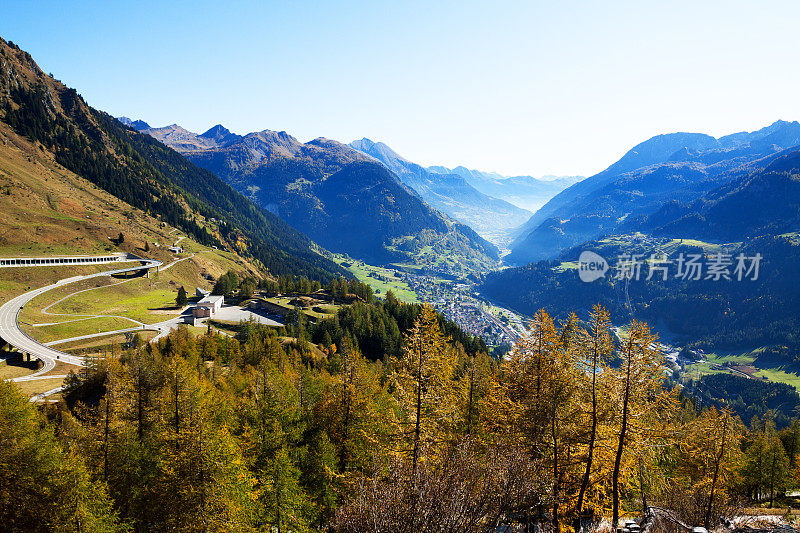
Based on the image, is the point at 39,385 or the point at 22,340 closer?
the point at 39,385

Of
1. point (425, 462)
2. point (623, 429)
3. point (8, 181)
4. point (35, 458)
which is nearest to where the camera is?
point (623, 429)

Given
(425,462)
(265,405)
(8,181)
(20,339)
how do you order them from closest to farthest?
(425,462) < (265,405) < (20,339) < (8,181)

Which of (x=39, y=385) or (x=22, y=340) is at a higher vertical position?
(x=22, y=340)

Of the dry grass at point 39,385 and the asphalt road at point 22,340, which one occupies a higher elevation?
the asphalt road at point 22,340

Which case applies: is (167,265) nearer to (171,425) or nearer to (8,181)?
(8,181)

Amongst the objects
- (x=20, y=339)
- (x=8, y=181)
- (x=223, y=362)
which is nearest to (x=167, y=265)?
(x=8, y=181)

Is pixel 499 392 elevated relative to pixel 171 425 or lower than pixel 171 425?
elevated

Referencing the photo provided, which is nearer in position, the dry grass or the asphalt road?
the dry grass

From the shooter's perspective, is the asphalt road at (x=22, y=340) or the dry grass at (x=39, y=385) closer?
the dry grass at (x=39, y=385)

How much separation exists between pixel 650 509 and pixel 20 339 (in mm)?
104788

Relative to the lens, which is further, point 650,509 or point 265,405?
point 265,405

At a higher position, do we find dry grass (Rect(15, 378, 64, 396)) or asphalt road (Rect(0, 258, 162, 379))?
asphalt road (Rect(0, 258, 162, 379))

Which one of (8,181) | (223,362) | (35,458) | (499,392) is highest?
(8,181)

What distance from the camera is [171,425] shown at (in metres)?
26.2
